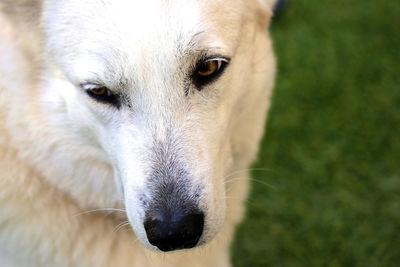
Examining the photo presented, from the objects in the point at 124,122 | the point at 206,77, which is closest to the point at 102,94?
the point at 124,122

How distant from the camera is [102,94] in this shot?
2.07 m

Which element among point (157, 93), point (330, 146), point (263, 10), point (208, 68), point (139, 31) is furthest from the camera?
point (330, 146)

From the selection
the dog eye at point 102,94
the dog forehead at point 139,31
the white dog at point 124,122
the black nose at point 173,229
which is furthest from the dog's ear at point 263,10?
the black nose at point 173,229

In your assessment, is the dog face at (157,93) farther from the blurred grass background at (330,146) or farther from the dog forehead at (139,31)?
the blurred grass background at (330,146)

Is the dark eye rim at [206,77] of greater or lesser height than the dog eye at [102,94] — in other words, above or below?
above

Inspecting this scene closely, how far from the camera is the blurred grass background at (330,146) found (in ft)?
12.0

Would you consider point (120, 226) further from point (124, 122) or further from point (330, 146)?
point (330, 146)

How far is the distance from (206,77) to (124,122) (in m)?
0.39

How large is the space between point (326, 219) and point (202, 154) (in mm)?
2068

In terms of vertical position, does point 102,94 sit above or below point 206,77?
below

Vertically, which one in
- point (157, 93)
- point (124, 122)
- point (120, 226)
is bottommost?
point (120, 226)

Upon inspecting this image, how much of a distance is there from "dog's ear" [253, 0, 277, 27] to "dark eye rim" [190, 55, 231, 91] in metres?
0.39

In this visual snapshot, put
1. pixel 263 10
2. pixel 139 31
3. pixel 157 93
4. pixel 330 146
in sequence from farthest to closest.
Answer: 1. pixel 330 146
2. pixel 263 10
3. pixel 157 93
4. pixel 139 31

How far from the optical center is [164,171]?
200cm
